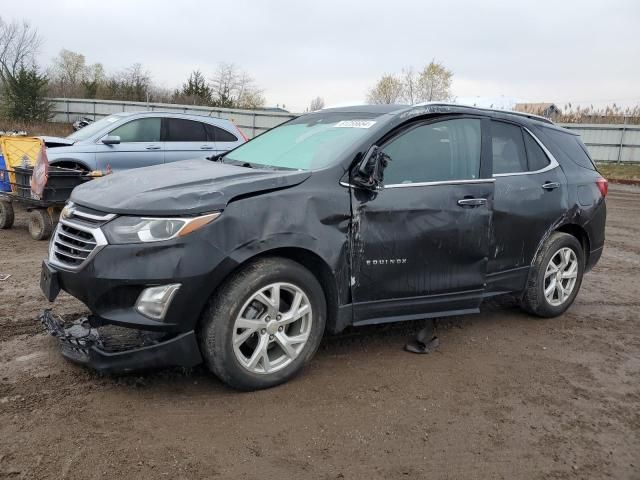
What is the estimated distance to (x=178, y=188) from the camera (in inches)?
129

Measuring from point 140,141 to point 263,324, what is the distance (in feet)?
24.4

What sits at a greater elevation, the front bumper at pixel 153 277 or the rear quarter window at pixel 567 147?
the rear quarter window at pixel 567 147

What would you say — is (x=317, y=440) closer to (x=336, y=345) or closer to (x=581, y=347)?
(x=336, y=345)

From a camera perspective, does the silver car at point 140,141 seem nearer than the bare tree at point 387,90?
Yes

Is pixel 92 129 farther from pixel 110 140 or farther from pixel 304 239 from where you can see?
pixel 304 239

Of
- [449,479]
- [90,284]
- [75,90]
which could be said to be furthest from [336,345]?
[75,90]

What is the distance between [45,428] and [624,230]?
10313 millimetres

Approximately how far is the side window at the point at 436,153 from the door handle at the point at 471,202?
0.18 metres

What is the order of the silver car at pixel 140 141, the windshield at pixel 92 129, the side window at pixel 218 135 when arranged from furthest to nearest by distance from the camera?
the side window at pixel 218 135, the windshield at pixel 92 129, the silver car at pixel 140 141

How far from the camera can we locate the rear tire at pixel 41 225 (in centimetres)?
741

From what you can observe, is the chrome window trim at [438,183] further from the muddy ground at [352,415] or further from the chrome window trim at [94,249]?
the chrome window trim at [94,249]

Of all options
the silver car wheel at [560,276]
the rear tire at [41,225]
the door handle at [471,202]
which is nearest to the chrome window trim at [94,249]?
the door handle at [471,202]

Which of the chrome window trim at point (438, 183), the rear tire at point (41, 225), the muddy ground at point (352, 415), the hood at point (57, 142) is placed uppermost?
the hood at point (57, 142)

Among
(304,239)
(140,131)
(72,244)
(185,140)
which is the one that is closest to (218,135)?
(185,140)
